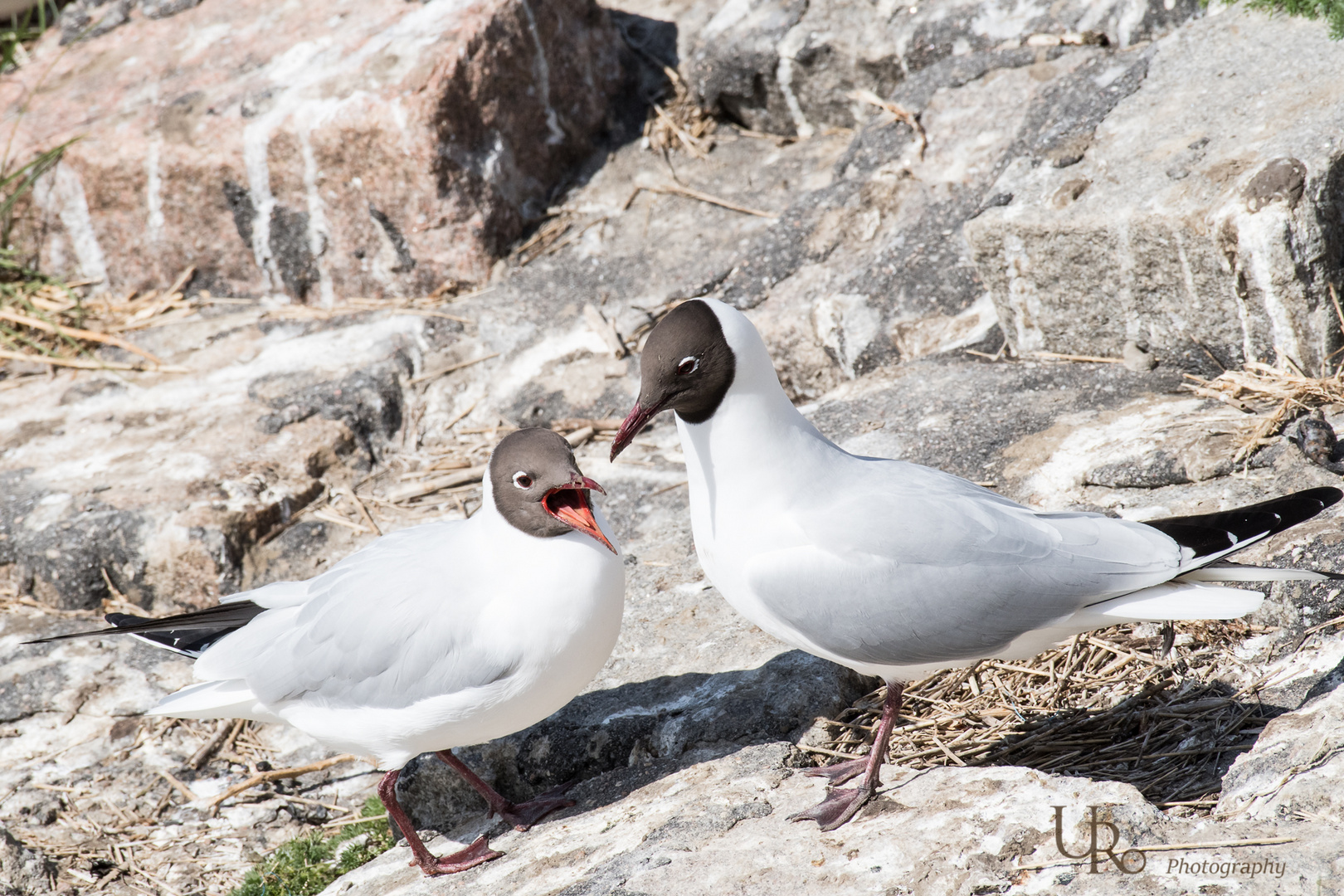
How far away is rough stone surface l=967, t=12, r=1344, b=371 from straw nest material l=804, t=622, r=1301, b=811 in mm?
1157

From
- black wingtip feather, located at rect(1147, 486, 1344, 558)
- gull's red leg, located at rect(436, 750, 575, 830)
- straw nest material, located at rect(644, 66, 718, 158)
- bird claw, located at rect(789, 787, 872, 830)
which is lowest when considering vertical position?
gull's red leg, located at rect(436, 750, 575, 830)

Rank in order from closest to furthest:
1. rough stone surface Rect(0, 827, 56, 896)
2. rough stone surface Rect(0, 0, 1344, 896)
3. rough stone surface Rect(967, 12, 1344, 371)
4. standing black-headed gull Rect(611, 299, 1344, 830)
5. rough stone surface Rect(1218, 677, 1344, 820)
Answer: rough stone surface Rect(1218, 677, 1344, 820) → rough stone surface Rect(0, 0, 1344, 896) → standing black-headed gull Rect(611, 299, 1344, 830) → rough stone surface Rect(0, 827, 56, 896) → rough stone surface Rect(967, 12, 1344, 371)

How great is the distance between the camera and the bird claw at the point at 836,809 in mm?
2568

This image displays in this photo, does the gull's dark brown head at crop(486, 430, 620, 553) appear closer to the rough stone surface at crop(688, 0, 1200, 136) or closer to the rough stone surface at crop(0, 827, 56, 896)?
Answer: the rough stone surface at crop(0, 827, 56, 896)

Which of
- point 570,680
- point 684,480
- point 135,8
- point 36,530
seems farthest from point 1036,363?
point 135,8

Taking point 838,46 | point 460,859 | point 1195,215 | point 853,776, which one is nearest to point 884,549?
point 853,776

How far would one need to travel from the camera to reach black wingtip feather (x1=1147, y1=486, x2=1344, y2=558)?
2584mm

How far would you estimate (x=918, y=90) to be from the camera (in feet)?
17.2

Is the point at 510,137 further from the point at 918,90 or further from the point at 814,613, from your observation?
the point at 814,613

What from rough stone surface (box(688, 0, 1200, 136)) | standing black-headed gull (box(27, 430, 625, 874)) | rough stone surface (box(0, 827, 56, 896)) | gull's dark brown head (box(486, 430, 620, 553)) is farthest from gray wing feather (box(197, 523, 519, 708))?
rough stone surface (box(688, 0, 1200, 136))

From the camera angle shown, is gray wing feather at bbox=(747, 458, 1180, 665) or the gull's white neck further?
the gull's white neck

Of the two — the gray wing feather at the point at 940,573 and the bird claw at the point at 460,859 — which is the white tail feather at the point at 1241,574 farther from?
the bird claw at the point at 460,859

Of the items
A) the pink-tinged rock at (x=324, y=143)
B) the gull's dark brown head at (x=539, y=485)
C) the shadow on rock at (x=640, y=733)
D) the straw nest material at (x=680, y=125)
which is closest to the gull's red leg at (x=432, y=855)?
the shadow on rock at (x=640, y=733)

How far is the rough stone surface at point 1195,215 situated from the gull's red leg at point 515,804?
238 centimetres
